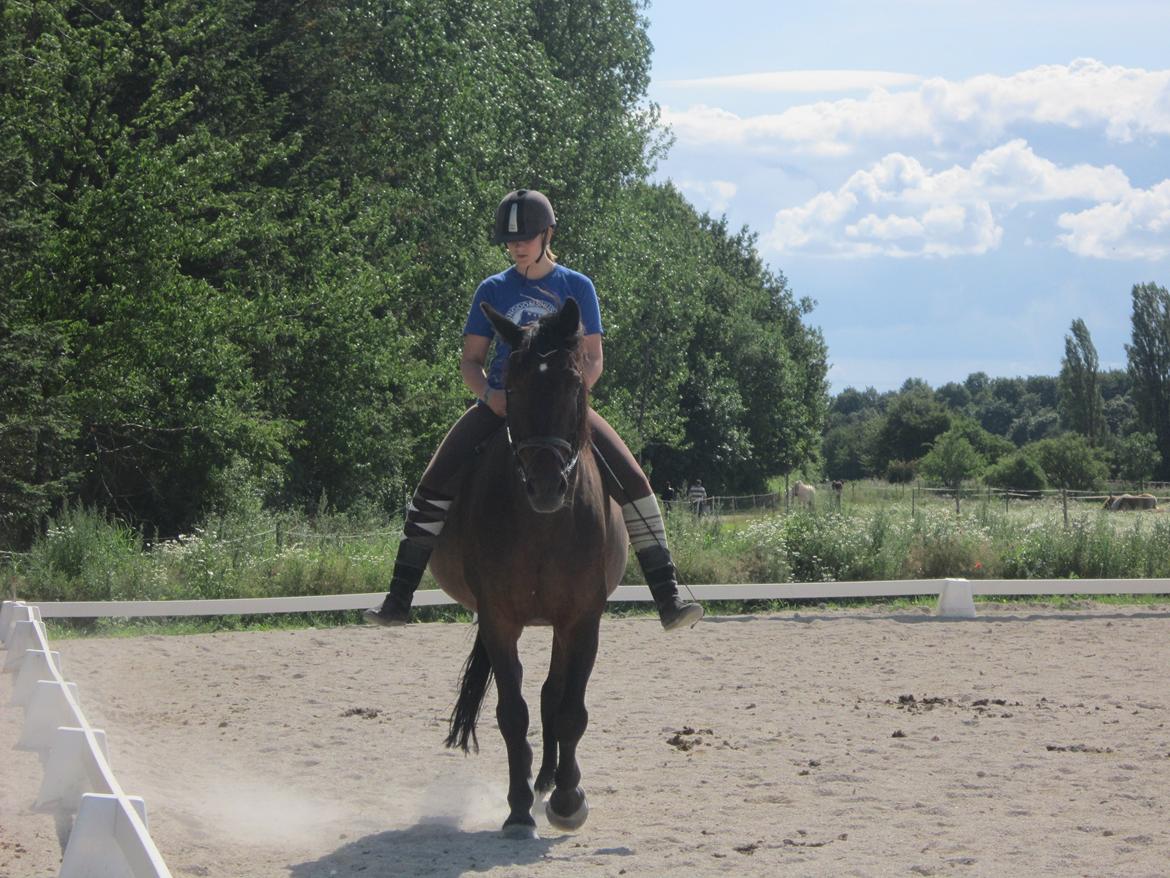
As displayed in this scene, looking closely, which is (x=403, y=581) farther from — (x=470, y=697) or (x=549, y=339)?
(x=549, y=339)

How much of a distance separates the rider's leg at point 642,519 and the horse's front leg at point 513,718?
887 mm

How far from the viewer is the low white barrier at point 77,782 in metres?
4.18

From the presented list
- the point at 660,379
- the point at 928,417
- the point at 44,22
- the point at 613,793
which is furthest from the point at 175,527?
the point at 928,417

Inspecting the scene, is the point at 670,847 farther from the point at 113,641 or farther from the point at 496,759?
the point at 113,641

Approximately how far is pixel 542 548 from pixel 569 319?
1.08m

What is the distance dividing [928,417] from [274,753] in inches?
4023

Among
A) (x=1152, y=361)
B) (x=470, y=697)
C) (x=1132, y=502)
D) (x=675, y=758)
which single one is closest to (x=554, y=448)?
(x=470, y=697)

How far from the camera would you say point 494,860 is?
5504mm

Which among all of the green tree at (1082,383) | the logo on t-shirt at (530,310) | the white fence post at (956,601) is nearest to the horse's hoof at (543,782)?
the logo on t-shirt at (530,310)

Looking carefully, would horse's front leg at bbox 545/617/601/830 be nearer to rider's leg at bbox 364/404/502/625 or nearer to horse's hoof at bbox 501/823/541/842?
horse's hoof at bbox 501/823/541/842

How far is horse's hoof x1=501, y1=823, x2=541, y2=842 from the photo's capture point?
597 cm

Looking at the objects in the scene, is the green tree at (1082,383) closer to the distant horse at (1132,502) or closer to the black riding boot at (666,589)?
the distant horse at (1132,502)

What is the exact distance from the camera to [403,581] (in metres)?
6.63

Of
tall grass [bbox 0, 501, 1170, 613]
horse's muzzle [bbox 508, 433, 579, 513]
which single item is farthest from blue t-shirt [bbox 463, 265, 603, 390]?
tall grass [bbox 0, 501, 1170, 613]
